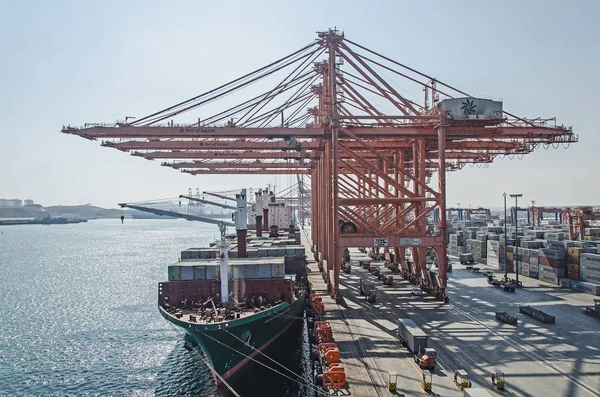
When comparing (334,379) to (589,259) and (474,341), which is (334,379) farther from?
(589,259)

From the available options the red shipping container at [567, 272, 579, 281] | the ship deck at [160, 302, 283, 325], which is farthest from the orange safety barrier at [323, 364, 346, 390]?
the red shipping container at [567, 272, 579, 281]

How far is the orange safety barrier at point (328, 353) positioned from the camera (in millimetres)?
18031

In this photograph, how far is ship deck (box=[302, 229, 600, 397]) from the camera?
1697 centimetres

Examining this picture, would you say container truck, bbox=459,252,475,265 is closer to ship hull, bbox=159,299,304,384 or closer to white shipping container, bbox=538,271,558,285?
white shipping container, bbox=538,271,558,285

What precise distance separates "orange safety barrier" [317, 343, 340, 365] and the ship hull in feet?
11.3

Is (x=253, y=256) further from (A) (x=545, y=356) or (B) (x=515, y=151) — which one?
(B) (x=515, y=151)

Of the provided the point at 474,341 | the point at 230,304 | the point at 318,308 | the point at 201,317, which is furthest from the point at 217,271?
the point at 474,341

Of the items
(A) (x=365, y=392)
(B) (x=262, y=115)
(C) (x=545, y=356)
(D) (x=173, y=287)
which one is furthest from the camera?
(B) (x=262, y=115)

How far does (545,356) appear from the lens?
66.7ft

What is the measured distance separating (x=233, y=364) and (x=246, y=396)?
1.73m

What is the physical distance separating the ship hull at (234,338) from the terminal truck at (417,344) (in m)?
6.47

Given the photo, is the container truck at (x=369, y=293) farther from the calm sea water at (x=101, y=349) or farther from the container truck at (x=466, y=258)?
the container truck at (x=466, y=258)

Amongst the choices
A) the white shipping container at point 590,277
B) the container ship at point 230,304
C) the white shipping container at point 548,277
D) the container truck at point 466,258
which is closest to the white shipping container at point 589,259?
the white shipping container at point 590,277

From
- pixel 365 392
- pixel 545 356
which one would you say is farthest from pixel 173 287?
pixel 545 356
